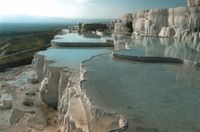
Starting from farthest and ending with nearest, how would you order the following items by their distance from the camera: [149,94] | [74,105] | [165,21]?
1. [165,21]
2. [74,105]
3. [149,94]

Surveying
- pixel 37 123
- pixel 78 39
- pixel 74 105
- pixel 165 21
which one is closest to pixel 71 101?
pixel 74 105

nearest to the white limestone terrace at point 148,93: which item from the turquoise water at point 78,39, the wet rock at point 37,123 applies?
the wet rock at point 37,123

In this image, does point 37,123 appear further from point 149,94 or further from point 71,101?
point 149,94

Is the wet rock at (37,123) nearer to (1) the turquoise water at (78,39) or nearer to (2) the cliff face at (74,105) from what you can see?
(2) the cliff face at (74,105)

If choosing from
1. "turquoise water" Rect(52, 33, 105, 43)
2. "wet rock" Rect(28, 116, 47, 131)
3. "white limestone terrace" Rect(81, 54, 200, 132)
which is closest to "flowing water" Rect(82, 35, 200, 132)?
"white limestone terrace" Rect(81, 54, 200, 132)

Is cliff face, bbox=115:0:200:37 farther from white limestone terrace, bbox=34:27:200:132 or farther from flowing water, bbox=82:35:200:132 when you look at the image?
flowing water, bbox=82:35:200:132

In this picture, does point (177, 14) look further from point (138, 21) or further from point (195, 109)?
point (195, 109)
